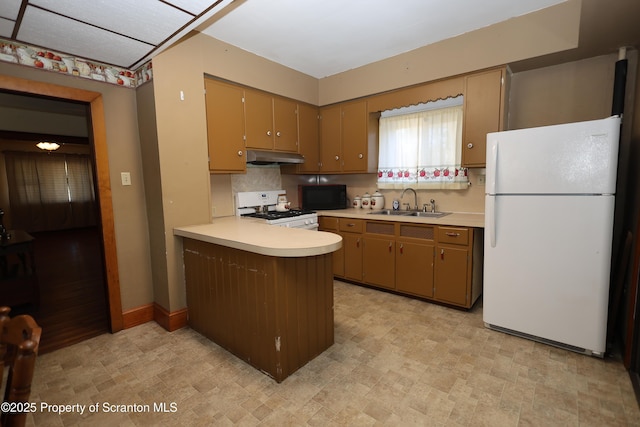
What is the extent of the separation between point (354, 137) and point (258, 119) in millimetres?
1237

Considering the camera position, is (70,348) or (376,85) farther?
(376,85)

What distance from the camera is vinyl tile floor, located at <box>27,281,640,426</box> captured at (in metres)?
1.58

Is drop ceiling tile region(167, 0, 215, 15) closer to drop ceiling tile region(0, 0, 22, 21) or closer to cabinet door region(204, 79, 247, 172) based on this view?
drop ceiling tile region(0, 0, 22, 21)

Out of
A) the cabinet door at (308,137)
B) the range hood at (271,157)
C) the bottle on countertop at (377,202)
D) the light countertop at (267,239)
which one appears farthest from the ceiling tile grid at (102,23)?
the bottle on countertop at (377,202)

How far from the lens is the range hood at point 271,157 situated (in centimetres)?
313

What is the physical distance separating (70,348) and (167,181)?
1.50 meters

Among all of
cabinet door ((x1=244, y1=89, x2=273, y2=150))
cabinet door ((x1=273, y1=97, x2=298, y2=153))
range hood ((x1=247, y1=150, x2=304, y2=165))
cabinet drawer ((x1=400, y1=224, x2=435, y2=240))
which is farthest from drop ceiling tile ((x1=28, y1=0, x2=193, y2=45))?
cabinet drawer ((x1=400, y1=224, x2=435, y2=240))

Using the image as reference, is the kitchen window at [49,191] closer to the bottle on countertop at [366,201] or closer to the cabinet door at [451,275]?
the bottle on countertop at [366,201]

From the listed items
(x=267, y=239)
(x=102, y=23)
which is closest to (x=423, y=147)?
(x=267, y=239)

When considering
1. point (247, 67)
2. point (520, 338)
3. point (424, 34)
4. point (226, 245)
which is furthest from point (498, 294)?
point (247, 67)

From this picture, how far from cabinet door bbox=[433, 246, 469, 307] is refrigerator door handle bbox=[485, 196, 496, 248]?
0.37 metres

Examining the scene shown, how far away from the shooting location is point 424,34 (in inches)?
109

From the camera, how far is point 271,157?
334 centimetres

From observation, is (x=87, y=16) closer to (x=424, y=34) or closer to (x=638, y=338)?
(x=424, y=34)
